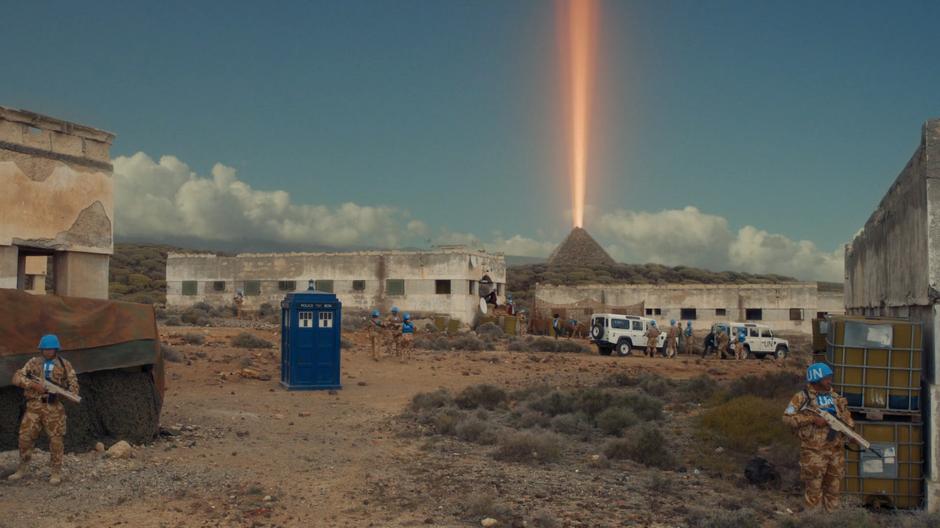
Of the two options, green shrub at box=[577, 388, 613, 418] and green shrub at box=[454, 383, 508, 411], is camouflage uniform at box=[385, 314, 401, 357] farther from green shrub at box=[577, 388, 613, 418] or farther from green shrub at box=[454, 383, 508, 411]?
green shrub at box=[577, 388, 613, 418]

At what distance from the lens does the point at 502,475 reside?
1020 centimetres

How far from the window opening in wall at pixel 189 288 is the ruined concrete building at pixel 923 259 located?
40851mm

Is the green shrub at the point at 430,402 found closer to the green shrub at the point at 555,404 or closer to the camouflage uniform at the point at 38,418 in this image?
the green shrub at the point at 555,404

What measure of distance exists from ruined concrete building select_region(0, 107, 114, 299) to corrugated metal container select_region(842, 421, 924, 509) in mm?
14774

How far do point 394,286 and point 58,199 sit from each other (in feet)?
88.6

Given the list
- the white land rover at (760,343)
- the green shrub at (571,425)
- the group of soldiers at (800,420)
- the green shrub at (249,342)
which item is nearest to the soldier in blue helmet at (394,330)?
the green shrub at (249,342)

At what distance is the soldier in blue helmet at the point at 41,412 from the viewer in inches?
356

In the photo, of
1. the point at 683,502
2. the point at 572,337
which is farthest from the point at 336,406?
the point at 572,337

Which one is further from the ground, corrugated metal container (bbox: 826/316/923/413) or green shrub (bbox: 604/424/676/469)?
corrugated metal container (bbox: 826/316/923/413)

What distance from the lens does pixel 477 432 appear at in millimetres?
12844

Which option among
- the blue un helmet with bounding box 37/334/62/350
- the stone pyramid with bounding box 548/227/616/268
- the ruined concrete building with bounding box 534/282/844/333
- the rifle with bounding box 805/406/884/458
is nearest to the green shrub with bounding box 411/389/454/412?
the blue un helmet with bounding box 37/334/62/350

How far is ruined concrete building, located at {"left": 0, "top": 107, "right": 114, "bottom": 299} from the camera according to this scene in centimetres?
1488

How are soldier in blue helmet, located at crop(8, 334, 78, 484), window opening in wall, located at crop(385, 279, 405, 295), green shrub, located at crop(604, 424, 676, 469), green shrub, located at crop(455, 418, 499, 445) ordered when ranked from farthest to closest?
window opening in wall, located at crop(385, 279, 405, 295) → green shrub, located at crop(455, 418, 499, 445) → green shrub, located at crop(604, 424, 676, 469) → soldier in blue helmet, located at crop(8, 334, 78, 484)

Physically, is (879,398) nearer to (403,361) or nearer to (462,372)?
(462,372)
